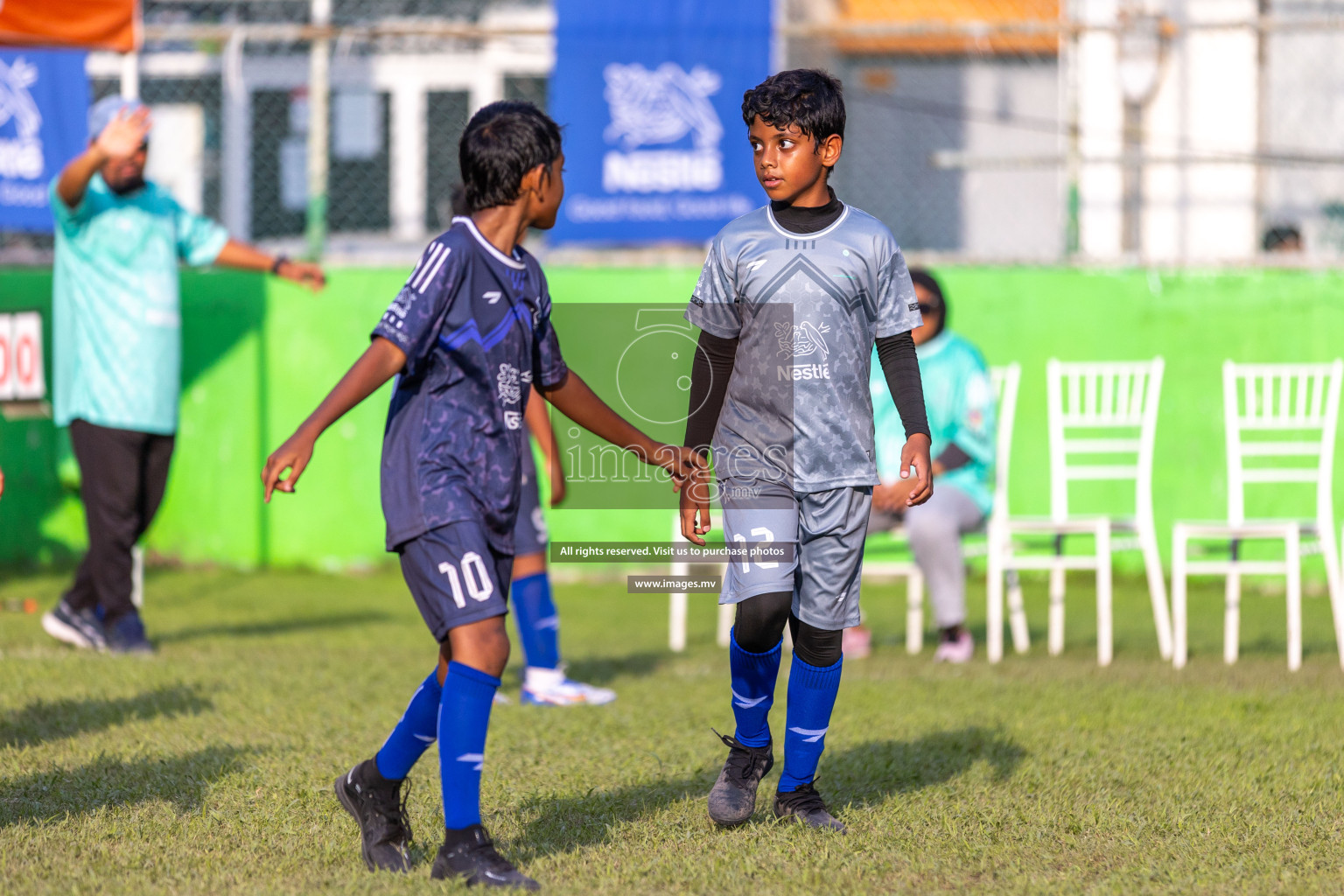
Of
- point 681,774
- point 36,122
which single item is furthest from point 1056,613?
point 36,122

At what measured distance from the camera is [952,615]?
6.82 meters

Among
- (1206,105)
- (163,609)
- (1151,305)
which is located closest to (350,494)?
Answer: (163,609)

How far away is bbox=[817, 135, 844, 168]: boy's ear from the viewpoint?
388cm

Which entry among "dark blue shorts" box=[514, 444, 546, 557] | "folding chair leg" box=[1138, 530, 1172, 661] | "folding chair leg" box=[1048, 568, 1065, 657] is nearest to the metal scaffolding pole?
"dark blue shorts" box=[514, 444, 546, 557]

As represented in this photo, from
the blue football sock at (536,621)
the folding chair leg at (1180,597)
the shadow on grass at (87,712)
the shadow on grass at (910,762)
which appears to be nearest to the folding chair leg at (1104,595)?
the folding chair leg at (1180,597)

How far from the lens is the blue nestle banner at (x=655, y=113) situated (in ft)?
29.2

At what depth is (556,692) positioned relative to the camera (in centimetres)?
583

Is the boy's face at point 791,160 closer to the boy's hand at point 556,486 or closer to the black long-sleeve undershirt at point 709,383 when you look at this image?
the black long-sleeve undershirt at point 709,383

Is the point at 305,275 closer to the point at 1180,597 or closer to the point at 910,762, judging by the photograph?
the point at 910,762

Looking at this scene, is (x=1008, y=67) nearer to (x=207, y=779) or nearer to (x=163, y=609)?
(x=163, y=609)

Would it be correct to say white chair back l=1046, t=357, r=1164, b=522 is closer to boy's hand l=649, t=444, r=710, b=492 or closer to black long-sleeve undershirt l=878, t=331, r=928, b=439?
black long-sleeve undershirt l=878, t=331, r=928, b=439

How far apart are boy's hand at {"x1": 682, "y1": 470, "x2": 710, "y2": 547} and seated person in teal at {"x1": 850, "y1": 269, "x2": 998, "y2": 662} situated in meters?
2.85

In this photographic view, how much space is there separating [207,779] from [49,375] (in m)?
5.78

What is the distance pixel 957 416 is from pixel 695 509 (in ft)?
10.3
